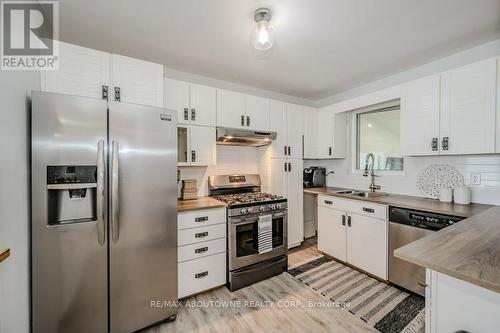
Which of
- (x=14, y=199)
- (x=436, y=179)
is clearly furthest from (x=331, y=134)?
(x=14, y=199)

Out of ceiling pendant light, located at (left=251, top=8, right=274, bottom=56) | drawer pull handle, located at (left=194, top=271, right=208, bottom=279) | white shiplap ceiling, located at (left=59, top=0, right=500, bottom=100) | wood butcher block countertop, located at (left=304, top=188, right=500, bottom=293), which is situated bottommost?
drawer pull handle, located at (left=194, top=271, right=208, bottom=279)

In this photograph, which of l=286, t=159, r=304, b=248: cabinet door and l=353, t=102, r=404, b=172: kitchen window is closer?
l=353, t=102, r=404, b=172: kitchen window

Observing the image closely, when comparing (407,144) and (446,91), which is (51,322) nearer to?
(407,144)

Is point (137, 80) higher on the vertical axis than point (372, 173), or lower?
higher

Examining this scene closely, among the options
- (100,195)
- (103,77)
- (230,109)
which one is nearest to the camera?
(100,195)

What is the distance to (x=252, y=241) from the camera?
8.00 feet

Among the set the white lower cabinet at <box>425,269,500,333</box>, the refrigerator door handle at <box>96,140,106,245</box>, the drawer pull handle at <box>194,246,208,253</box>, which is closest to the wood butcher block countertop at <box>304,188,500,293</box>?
the white lower cabinet at <box>425,269,500,333</box>

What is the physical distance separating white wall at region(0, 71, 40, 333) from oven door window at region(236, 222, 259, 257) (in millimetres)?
1625

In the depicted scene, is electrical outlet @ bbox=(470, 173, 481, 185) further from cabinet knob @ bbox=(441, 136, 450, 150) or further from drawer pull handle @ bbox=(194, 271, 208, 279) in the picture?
drawer pull handle @ bbox=(194, 271, 208, 279)

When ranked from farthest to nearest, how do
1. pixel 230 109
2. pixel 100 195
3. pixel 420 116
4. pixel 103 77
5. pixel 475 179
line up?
pixel 230 109
pixel 420 116
pixel 475 179
pixel 103 77
pixel 100 195

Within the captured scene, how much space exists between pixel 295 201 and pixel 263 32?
2343 millimetres

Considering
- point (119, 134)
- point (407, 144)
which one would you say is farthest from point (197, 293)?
point (407, 144)

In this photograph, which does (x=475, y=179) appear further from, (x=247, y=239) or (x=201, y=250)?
(x=201, y=250)

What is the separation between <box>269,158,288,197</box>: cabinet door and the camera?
10.1ft
